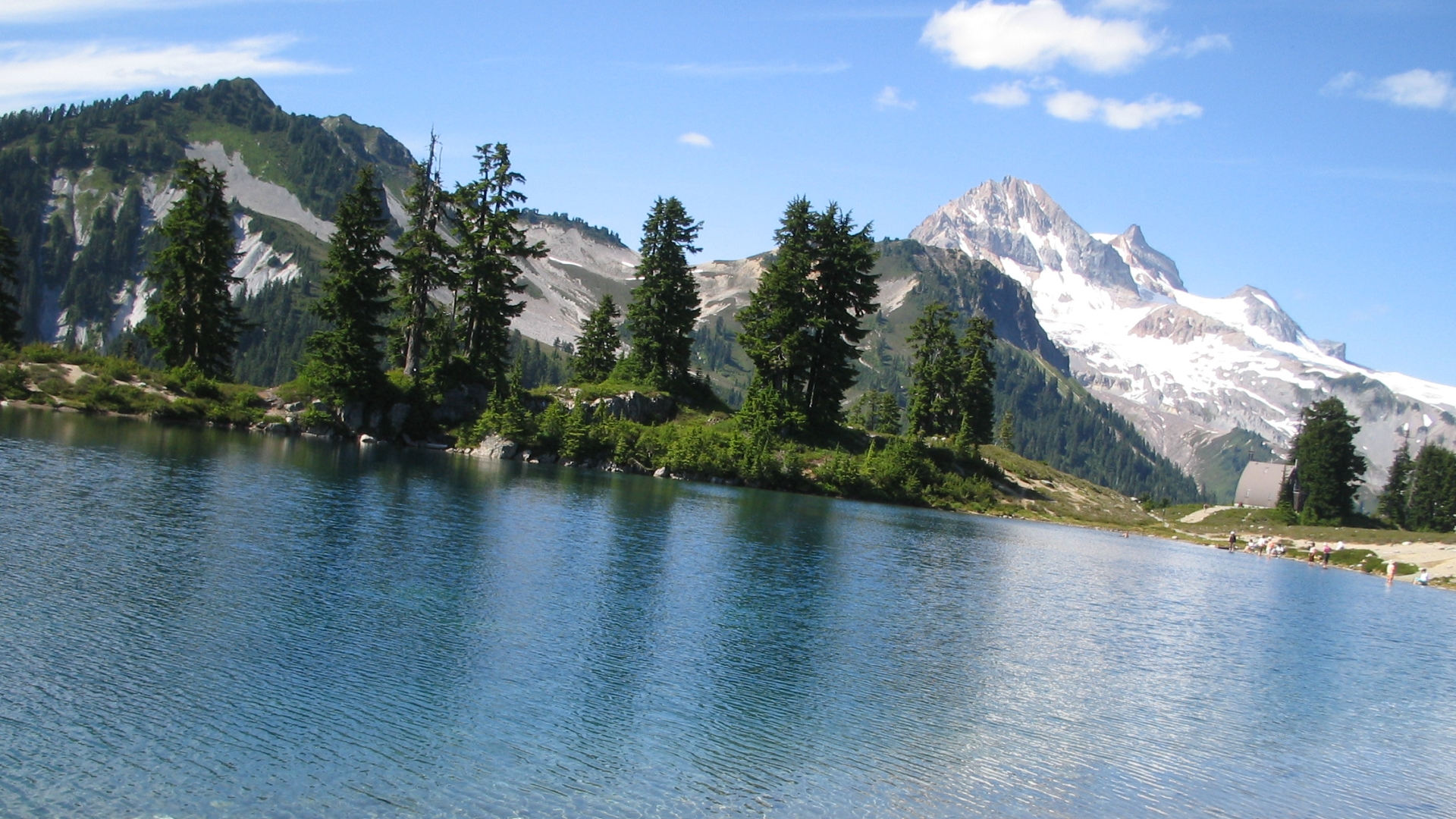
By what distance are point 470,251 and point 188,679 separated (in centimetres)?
6984

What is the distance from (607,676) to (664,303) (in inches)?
2780

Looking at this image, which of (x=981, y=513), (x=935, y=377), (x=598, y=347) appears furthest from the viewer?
(x=598, y=347)

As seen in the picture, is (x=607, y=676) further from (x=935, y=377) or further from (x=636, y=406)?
(x=935, y=377)

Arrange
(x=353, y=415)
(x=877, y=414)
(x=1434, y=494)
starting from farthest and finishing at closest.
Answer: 1. (x=877, y=414)
2. (x=1434, y=494)
3. (x=353, y=415)

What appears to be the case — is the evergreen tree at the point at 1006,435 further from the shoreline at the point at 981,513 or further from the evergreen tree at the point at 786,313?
the evergreen tree at the point at 786,313

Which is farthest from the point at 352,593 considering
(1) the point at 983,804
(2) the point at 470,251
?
(2) the point at 470,251

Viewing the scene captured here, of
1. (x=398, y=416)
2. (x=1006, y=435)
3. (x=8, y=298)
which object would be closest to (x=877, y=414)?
(x=1006, y=435)

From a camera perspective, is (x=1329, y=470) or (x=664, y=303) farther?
(x=1329, y=470)

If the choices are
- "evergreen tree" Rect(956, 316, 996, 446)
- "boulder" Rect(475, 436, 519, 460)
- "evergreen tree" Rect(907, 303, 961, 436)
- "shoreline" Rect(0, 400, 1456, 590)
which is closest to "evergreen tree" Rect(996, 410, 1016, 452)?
"evergreen tree" Rect(956, 316, 996, 446)

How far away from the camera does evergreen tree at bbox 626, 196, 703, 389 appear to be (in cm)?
8800

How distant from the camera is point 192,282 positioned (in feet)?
253

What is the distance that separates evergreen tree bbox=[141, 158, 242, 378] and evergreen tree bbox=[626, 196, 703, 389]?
3395cm

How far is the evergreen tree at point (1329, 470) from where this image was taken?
12275 centimetres

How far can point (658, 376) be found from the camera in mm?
87688
